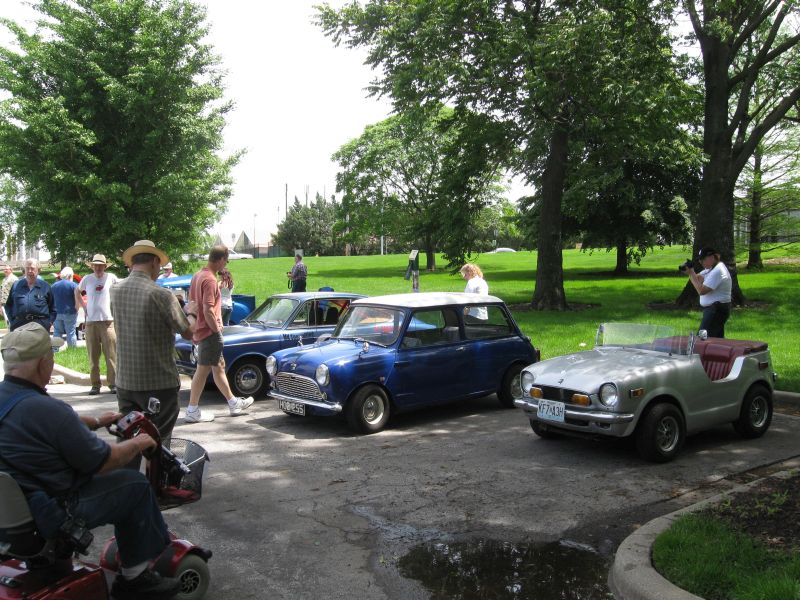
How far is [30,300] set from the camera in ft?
32.3

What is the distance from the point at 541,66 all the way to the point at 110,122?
11.8m

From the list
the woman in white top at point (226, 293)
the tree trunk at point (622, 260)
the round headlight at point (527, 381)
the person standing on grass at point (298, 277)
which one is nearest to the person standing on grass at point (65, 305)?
the woman in white top at point (226, 293)

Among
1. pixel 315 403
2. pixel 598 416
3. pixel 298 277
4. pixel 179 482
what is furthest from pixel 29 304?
pixel 298 277

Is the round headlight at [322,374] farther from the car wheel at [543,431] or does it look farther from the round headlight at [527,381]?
the car wheel at [543,431]

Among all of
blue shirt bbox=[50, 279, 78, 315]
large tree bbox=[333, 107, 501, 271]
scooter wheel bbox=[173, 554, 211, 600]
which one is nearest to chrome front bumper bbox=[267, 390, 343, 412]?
scooter wheel bbox=[173, 554, 211, 600]

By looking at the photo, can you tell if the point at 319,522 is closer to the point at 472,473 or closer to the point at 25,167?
the point at 472,473

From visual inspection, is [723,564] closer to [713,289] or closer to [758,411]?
[758,411]

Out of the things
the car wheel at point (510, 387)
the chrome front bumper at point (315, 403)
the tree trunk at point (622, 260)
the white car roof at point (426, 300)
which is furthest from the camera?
the tree trunk at point (622, 260)

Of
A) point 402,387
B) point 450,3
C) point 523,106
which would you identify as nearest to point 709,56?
point 523,106

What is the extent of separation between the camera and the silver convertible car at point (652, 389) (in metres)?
6.32

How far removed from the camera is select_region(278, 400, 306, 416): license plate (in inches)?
312

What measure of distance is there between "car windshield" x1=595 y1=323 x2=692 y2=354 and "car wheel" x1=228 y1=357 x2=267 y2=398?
490 cm

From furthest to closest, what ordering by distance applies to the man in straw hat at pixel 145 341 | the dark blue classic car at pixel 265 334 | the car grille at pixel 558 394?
the dark blue classic car at pixel 265 334, the car grille at pixel 558 394, the man in straw hat at pixel 145 341

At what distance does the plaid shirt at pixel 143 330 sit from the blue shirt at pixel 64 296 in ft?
29.7
